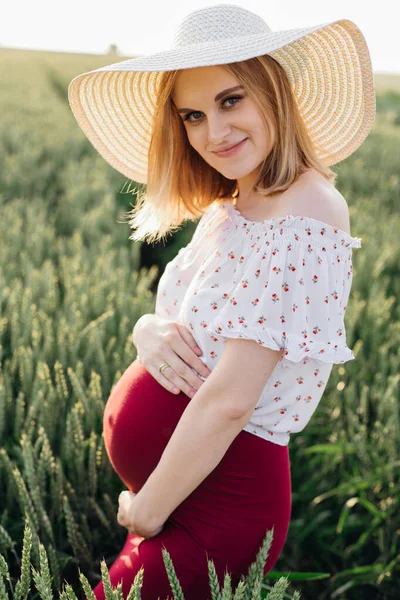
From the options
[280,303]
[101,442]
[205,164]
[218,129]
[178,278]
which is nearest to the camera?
[280,303]

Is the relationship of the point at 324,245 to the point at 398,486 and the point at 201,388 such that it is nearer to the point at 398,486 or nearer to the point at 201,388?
the point at 201,388

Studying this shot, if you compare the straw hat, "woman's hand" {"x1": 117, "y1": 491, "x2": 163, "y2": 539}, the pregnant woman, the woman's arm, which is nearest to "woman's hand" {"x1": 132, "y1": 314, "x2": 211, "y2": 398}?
the pregnant woman

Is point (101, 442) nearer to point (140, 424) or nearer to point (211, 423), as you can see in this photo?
point (140, 424)

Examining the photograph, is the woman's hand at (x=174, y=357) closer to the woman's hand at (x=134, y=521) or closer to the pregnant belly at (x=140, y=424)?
the pregnant belly at (x=140, y=424)

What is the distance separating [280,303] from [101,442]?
0.81 meters

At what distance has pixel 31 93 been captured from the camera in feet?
35.1

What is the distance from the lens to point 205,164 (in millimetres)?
1544

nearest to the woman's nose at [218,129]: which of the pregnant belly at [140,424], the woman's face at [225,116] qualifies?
the woman's face at [225,116]

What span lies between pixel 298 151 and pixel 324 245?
0.27 metres

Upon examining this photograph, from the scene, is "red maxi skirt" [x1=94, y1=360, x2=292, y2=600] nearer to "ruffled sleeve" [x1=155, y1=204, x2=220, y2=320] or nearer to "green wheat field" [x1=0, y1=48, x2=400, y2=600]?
"green wheat field" [x1=0, y1=48, x2=400, y2=600]

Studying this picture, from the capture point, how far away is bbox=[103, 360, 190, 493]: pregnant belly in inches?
49.9

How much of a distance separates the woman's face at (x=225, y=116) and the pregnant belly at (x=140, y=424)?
49cm

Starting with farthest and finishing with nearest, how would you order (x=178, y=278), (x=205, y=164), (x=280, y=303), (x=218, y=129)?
(x=205, y=164)
(x=178, y=278)
(x=218, y=129)
(x=280, y=303)

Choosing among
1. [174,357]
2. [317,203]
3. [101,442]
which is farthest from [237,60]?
[101,442]
